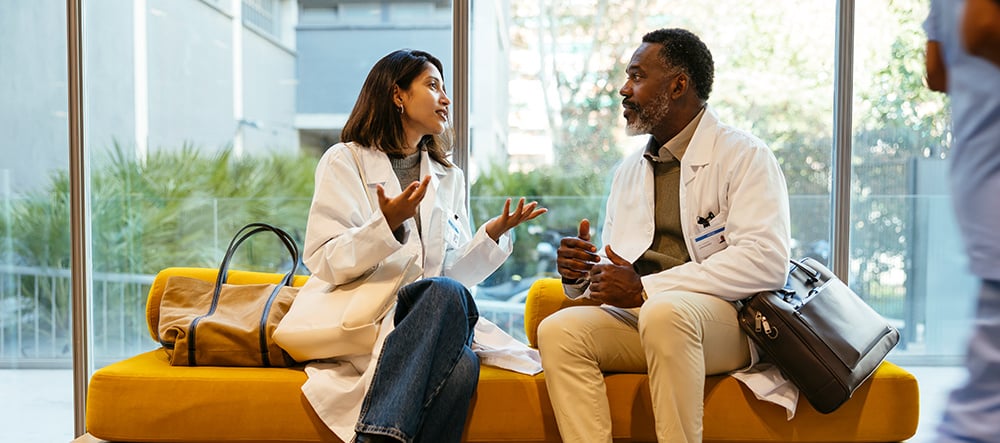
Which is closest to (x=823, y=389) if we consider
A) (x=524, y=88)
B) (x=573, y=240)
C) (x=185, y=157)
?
(x=573, y=240)

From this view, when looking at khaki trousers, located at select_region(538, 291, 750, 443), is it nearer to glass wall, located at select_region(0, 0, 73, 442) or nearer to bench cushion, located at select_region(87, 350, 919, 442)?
bench cushion, located at select_region(87, 350, 919, 442)

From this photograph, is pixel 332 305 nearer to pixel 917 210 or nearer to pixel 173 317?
pixel 173 317

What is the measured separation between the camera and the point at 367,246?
2512 mm

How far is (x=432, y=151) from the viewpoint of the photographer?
3041mm

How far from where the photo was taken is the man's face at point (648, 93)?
9.23 ft

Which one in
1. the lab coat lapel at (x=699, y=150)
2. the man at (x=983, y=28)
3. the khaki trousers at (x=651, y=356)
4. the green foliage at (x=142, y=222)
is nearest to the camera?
the man at (x=983, y=28)

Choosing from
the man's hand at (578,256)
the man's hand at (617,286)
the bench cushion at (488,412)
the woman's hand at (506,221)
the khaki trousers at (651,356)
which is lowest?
the bench cushion at (488,412)

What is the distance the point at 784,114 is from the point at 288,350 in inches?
87.4

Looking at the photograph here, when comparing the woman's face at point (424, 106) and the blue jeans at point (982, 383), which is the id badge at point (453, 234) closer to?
the woman's face at point (424, 106)

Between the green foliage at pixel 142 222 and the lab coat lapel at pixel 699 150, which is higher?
the lab coat lapel at pixel 699 150

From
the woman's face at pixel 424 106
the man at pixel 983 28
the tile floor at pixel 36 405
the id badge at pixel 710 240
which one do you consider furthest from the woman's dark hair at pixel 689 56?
the tile floor at pixel 36 405

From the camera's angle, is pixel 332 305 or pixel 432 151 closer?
pixel 332 305

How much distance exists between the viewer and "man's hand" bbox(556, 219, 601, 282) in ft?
8.76

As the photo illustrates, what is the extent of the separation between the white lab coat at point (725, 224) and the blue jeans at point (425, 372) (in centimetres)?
51
